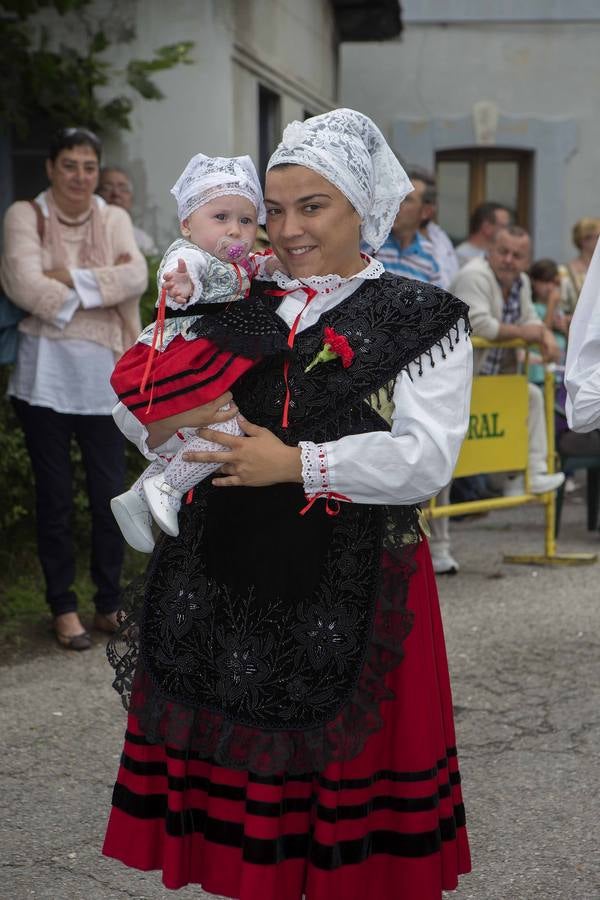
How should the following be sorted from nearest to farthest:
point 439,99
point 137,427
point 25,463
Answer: point 137,427 → point 25,463 → point 439,99

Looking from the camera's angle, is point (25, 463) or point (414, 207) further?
point (414, 207)

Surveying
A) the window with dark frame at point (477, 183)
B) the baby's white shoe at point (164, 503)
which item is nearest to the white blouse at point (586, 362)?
the baby's white shoe at point (164, 503)

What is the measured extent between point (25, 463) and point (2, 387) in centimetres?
42

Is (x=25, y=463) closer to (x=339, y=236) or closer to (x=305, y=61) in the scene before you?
(x=339, y=236)

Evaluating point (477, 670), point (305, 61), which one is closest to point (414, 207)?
point (477, 670)

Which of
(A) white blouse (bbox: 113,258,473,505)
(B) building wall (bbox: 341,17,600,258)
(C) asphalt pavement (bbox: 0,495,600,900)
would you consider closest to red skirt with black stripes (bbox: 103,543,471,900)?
(C) asphalt pavement (bbox: 0,495,600,900)

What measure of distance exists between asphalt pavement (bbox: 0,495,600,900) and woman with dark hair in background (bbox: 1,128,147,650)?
0.38 meters

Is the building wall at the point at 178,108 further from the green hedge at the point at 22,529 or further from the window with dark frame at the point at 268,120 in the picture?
the green hedge at the point at 22,529

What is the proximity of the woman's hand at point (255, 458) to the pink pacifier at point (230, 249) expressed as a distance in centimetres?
38

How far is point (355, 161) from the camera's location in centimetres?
282

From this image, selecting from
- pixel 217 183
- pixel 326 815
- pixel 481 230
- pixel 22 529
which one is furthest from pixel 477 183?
pixel 326 815

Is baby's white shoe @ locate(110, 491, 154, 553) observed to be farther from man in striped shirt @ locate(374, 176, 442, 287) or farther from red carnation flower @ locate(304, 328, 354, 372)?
man in striped shirt @ locate(374, 176, 442, 287)

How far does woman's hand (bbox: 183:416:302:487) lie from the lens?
8.99 ft

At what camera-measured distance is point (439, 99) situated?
662 inches
